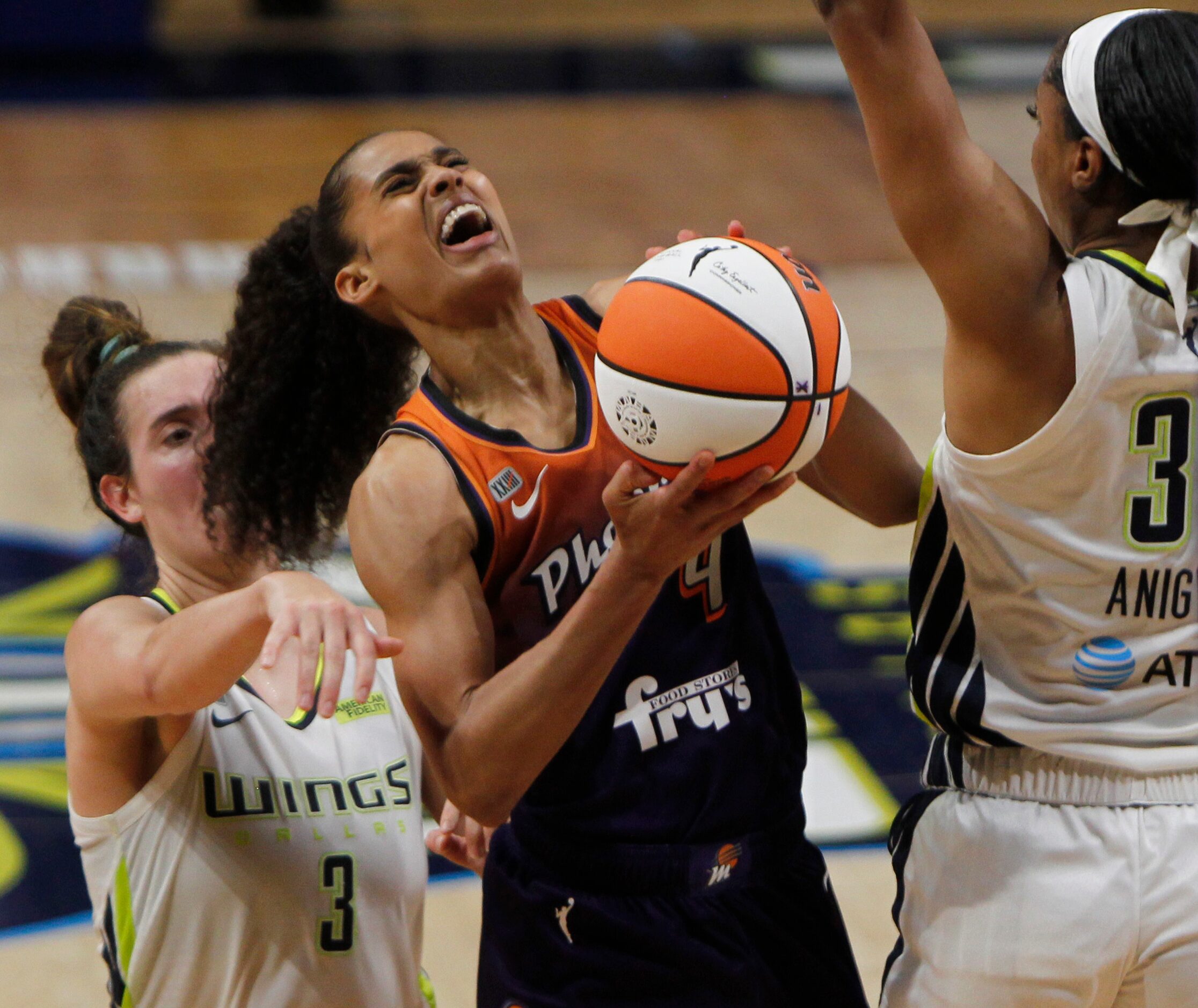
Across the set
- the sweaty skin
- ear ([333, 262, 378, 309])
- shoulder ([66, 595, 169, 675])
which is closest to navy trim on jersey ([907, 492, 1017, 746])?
the sweaty skin

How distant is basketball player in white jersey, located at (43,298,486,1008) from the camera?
302cm

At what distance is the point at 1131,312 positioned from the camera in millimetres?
2432

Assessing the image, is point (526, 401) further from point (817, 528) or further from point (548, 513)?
point (817, 528)

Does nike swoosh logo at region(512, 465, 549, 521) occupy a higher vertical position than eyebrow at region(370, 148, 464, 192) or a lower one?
lower

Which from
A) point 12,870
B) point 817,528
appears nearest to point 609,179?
point 817,528

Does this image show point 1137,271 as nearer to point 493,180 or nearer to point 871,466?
point 871,466

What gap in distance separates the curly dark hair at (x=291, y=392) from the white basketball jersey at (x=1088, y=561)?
125 cm

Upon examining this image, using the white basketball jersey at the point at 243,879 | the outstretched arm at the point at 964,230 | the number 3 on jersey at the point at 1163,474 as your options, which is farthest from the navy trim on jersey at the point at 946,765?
the white basketball jersey at the point at 243,879

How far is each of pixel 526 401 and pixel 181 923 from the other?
49.8 inches

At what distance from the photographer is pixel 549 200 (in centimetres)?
1192

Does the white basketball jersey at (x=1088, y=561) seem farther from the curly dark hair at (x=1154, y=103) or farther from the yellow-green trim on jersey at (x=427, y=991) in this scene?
the yellow-green trim on jersey at (x=427, y=991)

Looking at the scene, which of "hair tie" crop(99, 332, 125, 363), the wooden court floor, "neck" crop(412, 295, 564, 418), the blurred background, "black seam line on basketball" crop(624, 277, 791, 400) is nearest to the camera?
"black seam line on basketball" crop(624, 277, 791, 400)

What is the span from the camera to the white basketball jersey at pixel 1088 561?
245cm

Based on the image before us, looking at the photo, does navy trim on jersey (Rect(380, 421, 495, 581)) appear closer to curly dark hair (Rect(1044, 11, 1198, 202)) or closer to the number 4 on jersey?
the number 4 on jersey
